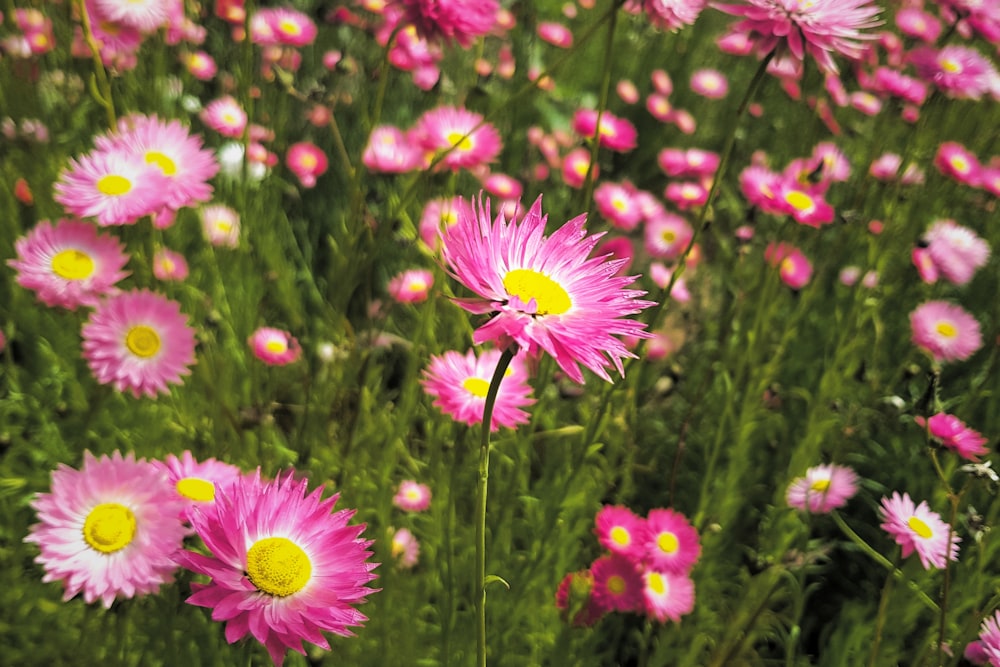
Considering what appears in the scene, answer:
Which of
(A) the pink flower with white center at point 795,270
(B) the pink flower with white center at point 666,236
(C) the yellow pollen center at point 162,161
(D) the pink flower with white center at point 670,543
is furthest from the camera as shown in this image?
(B) the pink flower with white center at point 666,236

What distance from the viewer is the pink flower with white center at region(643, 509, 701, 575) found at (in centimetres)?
113

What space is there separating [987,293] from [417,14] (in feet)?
6.76

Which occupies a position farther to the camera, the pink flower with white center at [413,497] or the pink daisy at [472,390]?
the pink flower with white center at [413,497]

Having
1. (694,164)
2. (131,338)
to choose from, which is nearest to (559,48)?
(694,164)

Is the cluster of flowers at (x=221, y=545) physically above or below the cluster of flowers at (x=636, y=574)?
below

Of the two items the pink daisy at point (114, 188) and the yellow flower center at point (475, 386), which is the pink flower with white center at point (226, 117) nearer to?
the pink daisy at point (114, 188)

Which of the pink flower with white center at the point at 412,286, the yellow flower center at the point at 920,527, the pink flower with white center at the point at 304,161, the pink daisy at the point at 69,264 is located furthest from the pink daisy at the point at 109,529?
the pink flower with white center at the point at 304,161

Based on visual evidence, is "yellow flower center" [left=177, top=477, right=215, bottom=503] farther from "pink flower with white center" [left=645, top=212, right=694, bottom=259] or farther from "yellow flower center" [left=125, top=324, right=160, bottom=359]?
"pink flower with white center" [left=645, top=212, right=694, bottom=259]

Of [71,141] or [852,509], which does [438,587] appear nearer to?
[852,509]

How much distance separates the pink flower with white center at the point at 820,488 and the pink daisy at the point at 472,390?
1.99ft

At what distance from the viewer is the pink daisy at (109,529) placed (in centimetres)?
72

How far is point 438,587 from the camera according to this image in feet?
3.97

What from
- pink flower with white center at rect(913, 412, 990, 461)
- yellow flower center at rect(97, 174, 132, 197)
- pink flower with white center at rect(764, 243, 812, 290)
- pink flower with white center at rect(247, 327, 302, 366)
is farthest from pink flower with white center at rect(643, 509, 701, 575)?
yellow flower center at rect(97, 174, 132, 197)

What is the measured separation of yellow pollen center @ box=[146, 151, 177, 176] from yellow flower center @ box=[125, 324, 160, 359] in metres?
0.34
